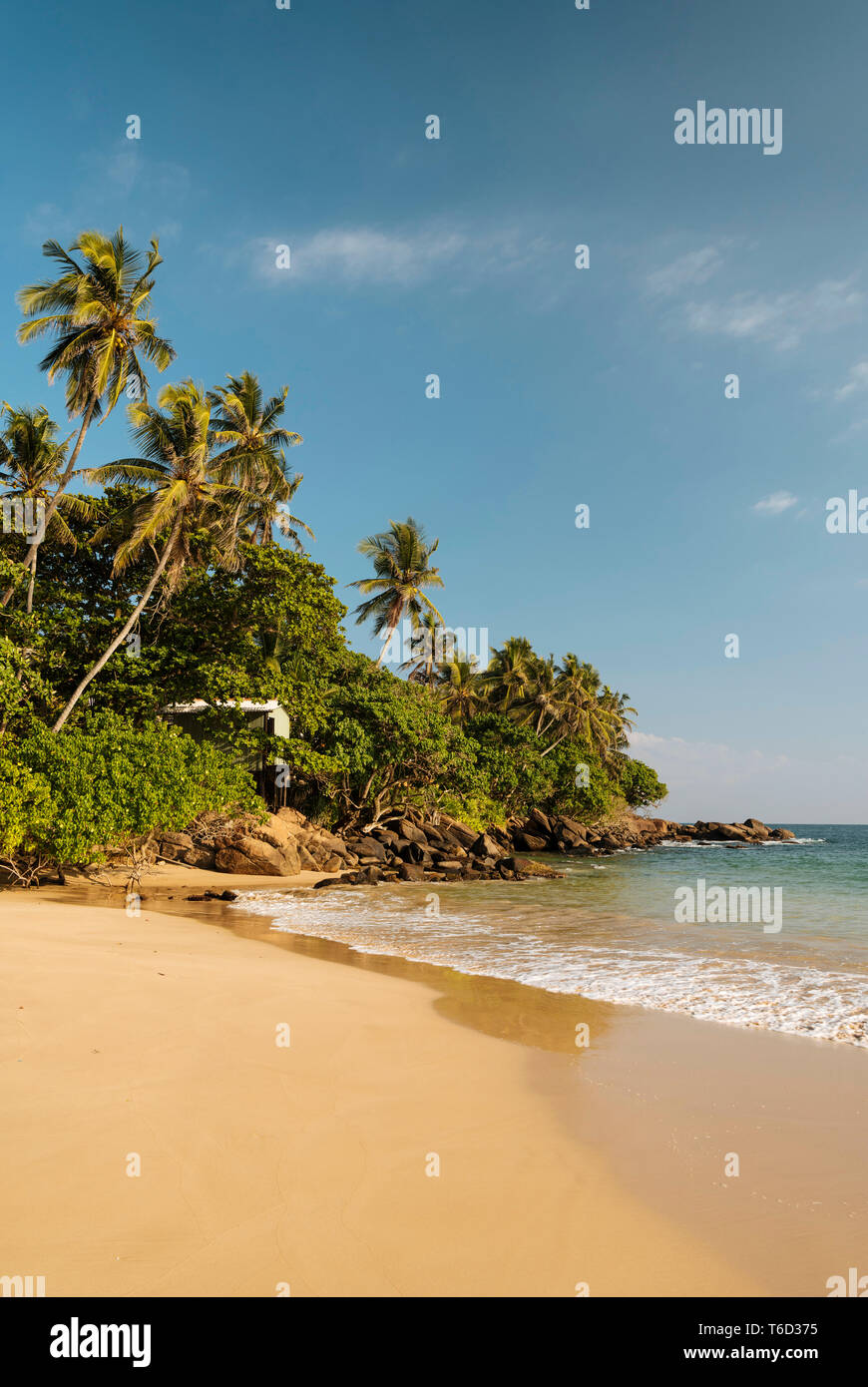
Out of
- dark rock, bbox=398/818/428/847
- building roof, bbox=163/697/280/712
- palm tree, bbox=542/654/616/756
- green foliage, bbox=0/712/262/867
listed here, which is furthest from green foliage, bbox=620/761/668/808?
green foliage, bbox=0/712/262/867

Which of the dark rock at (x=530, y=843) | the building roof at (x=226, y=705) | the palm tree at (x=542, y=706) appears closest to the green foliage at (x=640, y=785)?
the palm tree at (x=542, y=706)

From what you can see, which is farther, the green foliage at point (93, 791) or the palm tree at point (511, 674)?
the palm tree at point (511, 674)

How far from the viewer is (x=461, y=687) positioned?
5331 centimetres

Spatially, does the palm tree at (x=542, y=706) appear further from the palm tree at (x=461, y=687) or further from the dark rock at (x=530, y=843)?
the dark rock at (x=530, y=843)

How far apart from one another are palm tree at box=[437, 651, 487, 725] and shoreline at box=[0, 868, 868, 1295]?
148 feet

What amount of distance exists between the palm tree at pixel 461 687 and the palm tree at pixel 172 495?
2983 centimetres

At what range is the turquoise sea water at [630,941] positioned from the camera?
26.4 feet

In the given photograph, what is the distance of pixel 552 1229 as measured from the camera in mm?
3303

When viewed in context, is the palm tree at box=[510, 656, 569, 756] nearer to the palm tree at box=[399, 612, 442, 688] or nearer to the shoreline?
the palm tree at box=[399, 612, 442, 688]

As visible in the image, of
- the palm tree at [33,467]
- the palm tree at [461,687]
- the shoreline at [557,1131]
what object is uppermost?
the palm tree at [33,467]

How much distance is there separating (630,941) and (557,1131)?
27.6 feet

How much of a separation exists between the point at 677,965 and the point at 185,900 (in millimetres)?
11135

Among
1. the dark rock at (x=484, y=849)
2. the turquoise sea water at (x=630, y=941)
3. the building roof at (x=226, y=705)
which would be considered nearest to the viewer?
the turquoise sea water at (x=630, y=941)
